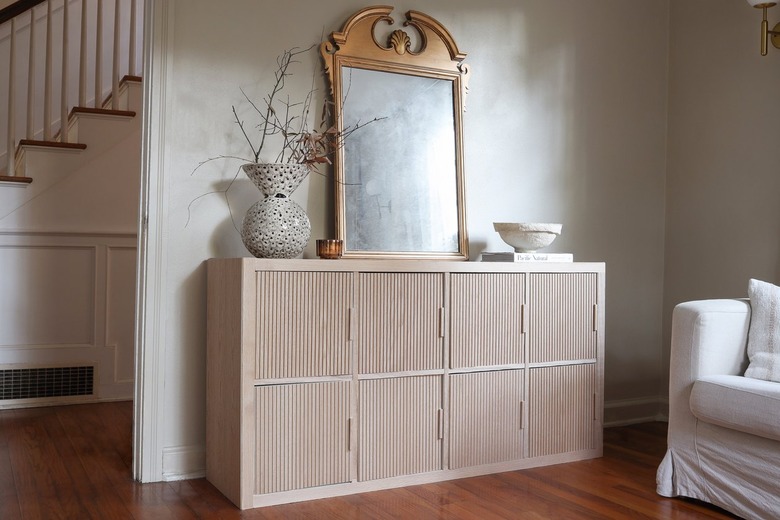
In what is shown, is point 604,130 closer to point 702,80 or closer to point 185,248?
point 702,80

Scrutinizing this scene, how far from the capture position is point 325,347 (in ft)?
8.21

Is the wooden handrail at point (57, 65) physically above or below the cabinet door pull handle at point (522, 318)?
above

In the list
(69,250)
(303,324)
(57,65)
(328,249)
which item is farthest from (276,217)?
(57,65)

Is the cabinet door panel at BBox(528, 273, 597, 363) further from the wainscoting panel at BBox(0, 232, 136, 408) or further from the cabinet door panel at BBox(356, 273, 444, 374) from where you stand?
the wainscoting panel at BBox(0, 232, 136, 408)

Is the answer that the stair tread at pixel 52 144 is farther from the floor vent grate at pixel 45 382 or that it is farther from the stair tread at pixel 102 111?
the floor vent grate at pixel 45 382

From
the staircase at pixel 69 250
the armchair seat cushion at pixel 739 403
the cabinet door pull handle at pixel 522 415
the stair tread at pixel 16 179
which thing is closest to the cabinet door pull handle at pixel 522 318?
the cabinet door pull handle at pixel 522 415

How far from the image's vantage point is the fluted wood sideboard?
2412 millimetres

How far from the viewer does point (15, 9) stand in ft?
14.5

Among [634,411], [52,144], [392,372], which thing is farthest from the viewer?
[52,144]

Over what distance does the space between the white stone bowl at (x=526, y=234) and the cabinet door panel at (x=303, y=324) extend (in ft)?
2.56

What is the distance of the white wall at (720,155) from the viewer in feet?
10.7

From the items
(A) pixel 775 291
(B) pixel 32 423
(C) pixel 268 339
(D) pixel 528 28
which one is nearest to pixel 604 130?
(D) pixel 528 28

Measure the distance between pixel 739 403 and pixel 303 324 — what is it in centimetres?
135

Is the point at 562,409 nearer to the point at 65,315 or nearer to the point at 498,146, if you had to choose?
the point at 498,146
